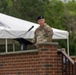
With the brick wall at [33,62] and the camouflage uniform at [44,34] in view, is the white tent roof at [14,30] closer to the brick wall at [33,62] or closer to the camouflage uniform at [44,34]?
the camouflage uniform at [44,34]

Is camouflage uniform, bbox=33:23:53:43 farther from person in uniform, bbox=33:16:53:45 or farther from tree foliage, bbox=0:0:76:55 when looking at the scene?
tree foliage, bbox=0:0:76:55

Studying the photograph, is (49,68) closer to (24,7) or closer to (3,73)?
(3,73)

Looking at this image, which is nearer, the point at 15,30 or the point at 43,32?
the point at 43,32

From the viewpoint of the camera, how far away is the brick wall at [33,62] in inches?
324

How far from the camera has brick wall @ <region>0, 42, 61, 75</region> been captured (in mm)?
8234

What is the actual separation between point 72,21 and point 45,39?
150 feet

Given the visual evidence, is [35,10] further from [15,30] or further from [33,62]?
[33,62]

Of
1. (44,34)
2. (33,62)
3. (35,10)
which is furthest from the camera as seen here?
(35,10)

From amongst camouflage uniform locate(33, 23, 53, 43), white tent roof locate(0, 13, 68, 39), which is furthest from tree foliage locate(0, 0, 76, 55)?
camouflage uniform locate(33, 23, 53, 43)

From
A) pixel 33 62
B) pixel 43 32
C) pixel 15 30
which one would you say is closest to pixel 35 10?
pixel 15 30

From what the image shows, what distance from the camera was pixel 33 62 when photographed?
848 cm

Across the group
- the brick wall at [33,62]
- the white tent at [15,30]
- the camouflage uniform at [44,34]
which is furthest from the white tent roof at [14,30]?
the brick wall at [33,62]

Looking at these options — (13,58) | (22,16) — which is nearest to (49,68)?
(13,58)

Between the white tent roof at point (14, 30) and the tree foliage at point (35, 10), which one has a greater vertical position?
the tree foliage at point (35, 10)
